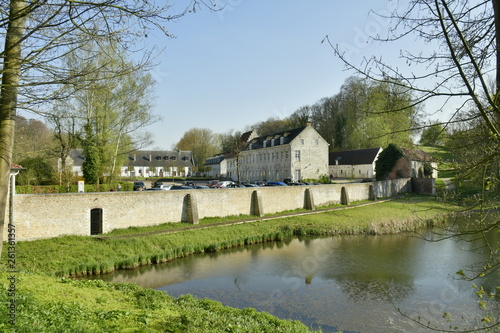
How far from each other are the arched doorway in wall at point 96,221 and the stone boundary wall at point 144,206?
0.34 ft

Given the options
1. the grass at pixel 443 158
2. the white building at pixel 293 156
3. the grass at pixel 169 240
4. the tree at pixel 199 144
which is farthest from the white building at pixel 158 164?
the grass at pixel 443 158

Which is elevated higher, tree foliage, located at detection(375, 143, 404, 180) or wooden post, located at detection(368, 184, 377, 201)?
tree foliage, located at detection(375, 143, 404, 180)

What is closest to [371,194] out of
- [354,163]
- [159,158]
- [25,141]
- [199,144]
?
[354,163]

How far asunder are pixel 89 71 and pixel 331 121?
54742 mm

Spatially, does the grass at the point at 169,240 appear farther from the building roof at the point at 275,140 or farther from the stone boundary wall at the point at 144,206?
the building roof at the point at 275,140

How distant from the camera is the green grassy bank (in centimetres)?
534

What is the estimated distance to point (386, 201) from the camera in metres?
31.2

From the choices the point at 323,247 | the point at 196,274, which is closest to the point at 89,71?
the point at 196,274

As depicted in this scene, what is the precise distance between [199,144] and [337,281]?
60.8m

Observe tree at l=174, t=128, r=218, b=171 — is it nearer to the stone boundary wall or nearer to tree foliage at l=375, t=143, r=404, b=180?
tree foliage at l=375, t=143, r=404, b=180

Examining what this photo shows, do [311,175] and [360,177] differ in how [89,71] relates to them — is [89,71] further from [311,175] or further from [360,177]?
[360,177]

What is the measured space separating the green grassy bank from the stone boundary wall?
0.71 metres

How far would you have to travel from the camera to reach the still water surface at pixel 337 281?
9500 mm

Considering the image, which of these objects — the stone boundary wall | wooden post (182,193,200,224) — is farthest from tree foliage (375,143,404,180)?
wooden post (182,193,200,224)
